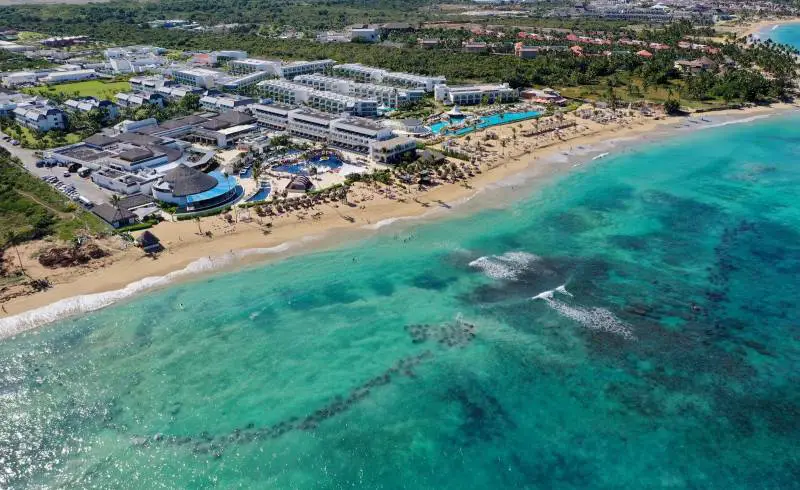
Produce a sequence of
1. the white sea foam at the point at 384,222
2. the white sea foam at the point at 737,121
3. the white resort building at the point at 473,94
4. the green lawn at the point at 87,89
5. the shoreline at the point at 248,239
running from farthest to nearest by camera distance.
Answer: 1. the green lawn at the point at 87,89
2. the white resort building at the point at 473,94
3. the white sea foam at the point at 737,121
4. the white sea foam at the point at 384,222
5. the shoreline at the point at 248,239

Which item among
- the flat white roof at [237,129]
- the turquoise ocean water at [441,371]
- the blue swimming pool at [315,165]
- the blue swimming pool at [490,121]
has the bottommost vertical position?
the turquoise ocean water at [441,371]

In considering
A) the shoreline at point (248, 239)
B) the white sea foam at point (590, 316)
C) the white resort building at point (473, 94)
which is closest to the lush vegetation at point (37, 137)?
the shoreline at point (248, 239)

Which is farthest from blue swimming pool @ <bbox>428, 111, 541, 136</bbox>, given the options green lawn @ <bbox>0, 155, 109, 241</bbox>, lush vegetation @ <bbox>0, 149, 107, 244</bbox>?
lush vegetation @ <bbox>0, 149, 107, 244</bbox>

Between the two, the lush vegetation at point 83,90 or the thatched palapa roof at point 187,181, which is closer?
the thatched palapa roof at point 187,181

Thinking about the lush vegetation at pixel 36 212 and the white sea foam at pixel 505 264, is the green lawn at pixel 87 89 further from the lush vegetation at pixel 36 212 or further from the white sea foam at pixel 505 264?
the white sea foam at pixel 505 264

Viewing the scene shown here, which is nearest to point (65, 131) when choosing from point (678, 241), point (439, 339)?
point (439, 339)

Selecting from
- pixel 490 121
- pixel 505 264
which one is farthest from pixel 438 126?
pixel 505 264
